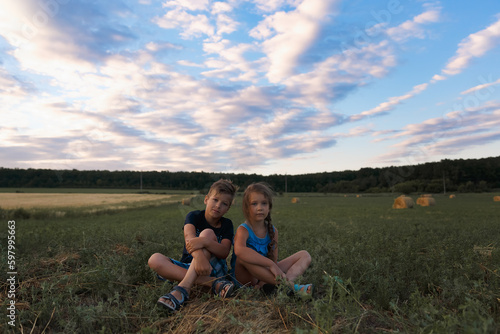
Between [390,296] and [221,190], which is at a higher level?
[221,190]

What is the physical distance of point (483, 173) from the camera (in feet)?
208

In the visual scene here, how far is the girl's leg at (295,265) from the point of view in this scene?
411 centimetres

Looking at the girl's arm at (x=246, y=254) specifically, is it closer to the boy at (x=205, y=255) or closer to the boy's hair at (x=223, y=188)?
the boy at (x=205, y=255)

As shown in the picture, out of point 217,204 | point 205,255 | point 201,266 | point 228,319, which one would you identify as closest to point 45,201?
point 217,204

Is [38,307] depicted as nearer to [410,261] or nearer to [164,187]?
[410,261]

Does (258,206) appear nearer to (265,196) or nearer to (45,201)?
(265,196)

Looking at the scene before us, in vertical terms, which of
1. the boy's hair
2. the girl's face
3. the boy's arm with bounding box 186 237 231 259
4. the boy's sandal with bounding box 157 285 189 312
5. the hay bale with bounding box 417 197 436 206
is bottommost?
the hay bale with bounding box 417 197 436 206

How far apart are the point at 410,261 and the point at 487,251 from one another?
1823 mm

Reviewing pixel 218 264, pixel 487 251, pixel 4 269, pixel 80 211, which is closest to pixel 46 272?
pixel 4 269

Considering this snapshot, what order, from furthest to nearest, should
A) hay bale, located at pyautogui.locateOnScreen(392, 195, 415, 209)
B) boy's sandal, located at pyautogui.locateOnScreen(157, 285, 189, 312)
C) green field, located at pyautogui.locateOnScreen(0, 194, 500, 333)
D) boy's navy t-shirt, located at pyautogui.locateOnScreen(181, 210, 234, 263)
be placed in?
hay bale, located at pyautogui.locateOnScreen(392, 195, 415, 209) → boy's navy t-shirt, located at pyautogui.locateOnScreen(181, 210, 234, 263) → boy's sandal, located at pyautogui.locateOnScreen(157, 285, 189, 312) → green field, located at pyautogui.locateOnScreen(0, 194, 500, 333)

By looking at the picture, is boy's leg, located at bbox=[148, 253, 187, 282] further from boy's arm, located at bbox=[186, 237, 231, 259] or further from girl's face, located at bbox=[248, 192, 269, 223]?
girl's face, located at bbox=[248, 192, 269, 223]

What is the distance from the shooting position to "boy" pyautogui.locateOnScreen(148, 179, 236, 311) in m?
3.69

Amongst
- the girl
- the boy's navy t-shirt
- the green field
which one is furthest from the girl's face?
the green field

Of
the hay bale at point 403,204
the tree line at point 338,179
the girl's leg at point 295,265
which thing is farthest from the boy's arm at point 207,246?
the tree line at point 338,179
